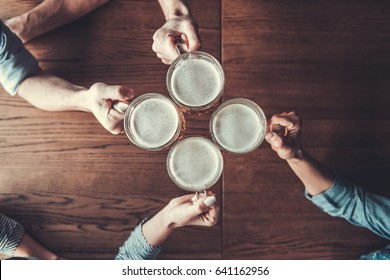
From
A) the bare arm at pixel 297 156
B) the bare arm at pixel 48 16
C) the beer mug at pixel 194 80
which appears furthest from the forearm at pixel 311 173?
the bare arm at pixel 48 16

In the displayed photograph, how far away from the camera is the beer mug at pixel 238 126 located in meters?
0.78

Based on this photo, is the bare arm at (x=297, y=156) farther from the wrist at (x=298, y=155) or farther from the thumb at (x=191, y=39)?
the thumb at (x=191, y=39)

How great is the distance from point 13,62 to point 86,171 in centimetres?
32

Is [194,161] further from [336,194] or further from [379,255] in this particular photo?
[379,255]

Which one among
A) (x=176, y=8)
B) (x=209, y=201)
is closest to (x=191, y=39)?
(x=176, y=8)

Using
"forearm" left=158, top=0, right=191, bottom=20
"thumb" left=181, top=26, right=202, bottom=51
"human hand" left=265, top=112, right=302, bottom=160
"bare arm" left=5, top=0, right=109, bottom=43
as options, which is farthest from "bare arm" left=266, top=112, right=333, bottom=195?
"bare arm" left=5, top=0, right=109, bottom=43

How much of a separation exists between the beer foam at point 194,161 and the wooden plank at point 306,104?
19 centimetres

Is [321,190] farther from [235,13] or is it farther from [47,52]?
[47,52]

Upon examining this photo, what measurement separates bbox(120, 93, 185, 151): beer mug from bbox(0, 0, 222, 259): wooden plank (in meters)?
0.18

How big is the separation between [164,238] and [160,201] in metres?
0.10

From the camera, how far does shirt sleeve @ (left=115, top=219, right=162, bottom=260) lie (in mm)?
909

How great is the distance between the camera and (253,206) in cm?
99

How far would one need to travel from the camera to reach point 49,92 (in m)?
0.94
